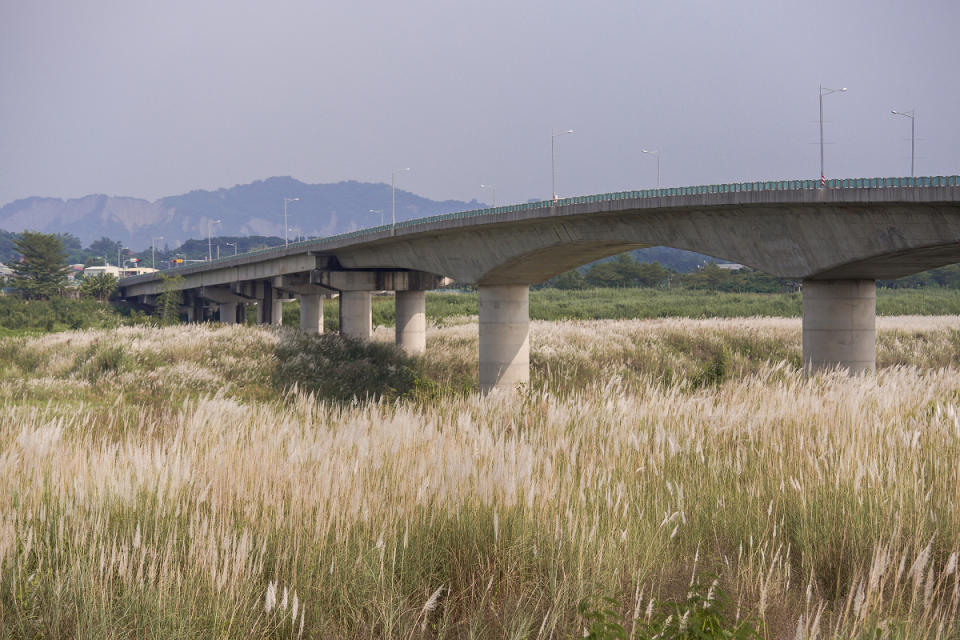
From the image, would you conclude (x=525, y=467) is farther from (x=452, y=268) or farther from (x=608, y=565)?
(x=452, y=268)

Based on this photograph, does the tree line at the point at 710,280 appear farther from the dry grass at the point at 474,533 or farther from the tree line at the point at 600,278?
the dry grass at the point at 474,533

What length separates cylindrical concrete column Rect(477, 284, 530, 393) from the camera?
38.6 metres

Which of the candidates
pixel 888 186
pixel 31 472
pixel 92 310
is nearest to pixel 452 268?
pixel 888 186

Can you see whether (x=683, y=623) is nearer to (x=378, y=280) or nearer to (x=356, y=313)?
(x=378, y=280)

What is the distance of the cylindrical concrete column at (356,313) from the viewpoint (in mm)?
52188

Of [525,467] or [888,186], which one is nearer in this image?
[525,467]

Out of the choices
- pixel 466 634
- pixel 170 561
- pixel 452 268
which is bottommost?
pixel 466 634

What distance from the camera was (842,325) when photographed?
26.5 m

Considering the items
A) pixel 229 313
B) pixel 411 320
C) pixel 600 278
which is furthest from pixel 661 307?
pixel 229 313

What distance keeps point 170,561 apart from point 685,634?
232 cm

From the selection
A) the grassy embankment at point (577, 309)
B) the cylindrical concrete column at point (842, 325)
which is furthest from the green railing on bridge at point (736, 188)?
the grassy embankment at point (577, 309)

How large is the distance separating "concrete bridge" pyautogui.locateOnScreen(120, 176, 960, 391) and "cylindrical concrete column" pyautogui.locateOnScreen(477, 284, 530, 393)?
0.06 meters

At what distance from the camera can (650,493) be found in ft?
16.5

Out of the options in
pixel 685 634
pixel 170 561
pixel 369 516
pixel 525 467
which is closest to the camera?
pixel 685 634
